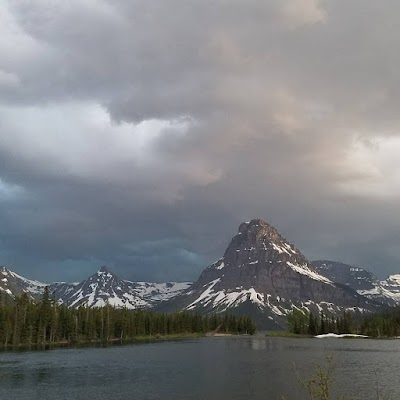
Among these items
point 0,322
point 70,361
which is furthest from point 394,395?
point 0,322

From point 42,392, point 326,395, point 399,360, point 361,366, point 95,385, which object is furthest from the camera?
point 399,360

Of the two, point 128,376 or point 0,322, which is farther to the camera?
point 0,322

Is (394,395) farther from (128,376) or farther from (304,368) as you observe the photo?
(128,376)

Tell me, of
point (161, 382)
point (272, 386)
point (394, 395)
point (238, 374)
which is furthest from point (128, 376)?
point (394, 395)

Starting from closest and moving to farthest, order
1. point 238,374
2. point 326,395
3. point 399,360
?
point 326,395 < point 238,374 < point 399,360

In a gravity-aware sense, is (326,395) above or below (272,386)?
above

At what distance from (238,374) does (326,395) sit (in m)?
78.8

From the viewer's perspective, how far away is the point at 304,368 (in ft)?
336

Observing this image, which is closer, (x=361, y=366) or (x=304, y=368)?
(x=304, y=368)

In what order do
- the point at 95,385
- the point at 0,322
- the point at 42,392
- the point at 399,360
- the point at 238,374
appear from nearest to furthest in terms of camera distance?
the point at 42,392
the point at 95,385
the point at 238,374
the point at 399,360
the point at 0,322

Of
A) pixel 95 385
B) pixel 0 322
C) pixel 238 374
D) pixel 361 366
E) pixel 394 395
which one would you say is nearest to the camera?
pixel 394 395

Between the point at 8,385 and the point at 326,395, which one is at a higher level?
the point at 326,395

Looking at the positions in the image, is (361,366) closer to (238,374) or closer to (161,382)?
(238,374)

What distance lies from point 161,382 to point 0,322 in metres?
136
